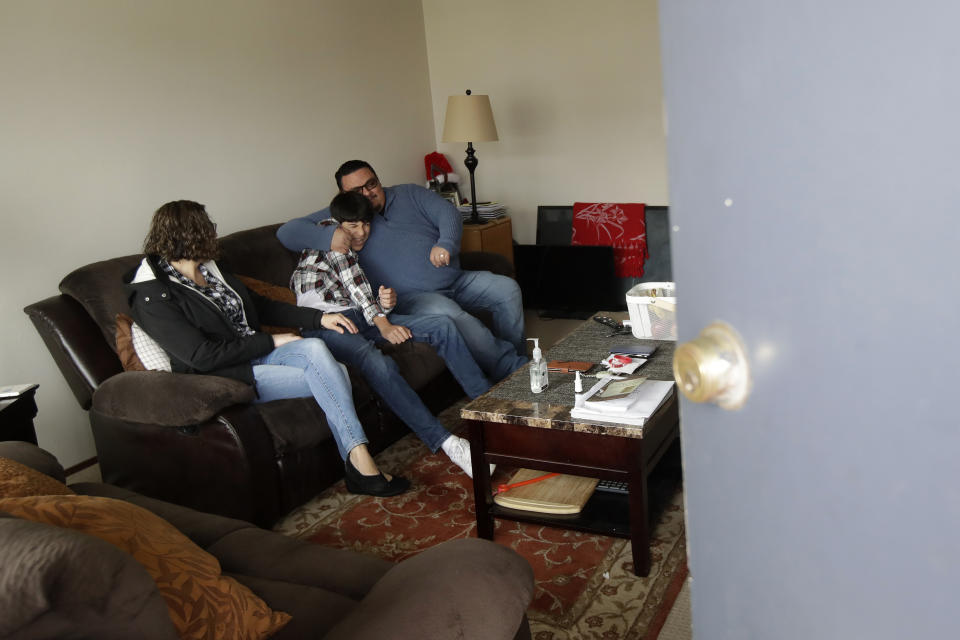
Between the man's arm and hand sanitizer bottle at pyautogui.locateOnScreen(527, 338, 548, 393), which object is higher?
the man's arm

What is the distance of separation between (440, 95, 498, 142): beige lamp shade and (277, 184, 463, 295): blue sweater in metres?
0.96

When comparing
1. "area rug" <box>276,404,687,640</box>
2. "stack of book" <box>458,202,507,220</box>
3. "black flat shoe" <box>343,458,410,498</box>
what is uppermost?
"stack of book" <box>458,202,507,220</box>


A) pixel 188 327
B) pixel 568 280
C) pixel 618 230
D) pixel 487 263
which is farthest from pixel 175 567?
pixel 618 230

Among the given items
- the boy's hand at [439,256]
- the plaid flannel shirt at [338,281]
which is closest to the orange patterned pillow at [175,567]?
the plaid flannel shirt at [338,281]

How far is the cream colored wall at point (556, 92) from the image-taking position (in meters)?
4.72

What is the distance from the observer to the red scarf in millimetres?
4773

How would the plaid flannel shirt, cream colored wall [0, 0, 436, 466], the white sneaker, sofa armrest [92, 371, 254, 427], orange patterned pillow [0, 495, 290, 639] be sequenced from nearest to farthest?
orange patterned pillow [0, 495, 290, 639], sofa armrest [92, 371, 254, 427], the white sneaker, cream colored wall [0, 0, 436, 466], the plaid flannel shirt

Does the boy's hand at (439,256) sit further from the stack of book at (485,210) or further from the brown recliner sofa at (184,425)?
the stack of book at (485,210)

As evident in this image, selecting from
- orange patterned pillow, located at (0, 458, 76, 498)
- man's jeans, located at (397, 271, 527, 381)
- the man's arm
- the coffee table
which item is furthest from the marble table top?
the man's arm

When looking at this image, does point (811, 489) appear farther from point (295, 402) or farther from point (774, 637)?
point (295, 402)

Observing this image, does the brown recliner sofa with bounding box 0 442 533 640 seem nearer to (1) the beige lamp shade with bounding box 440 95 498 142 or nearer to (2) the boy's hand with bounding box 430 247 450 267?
(2) the boy's hand with bounding box 430 247 450 267

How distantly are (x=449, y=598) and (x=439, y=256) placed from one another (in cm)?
244

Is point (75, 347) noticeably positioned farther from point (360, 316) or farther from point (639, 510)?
point (639, 510)

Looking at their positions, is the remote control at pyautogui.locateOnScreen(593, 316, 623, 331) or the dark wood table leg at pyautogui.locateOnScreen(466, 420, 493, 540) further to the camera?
the remote control at pyautogui.locateOnScreen(593, 316, 623, 331)
